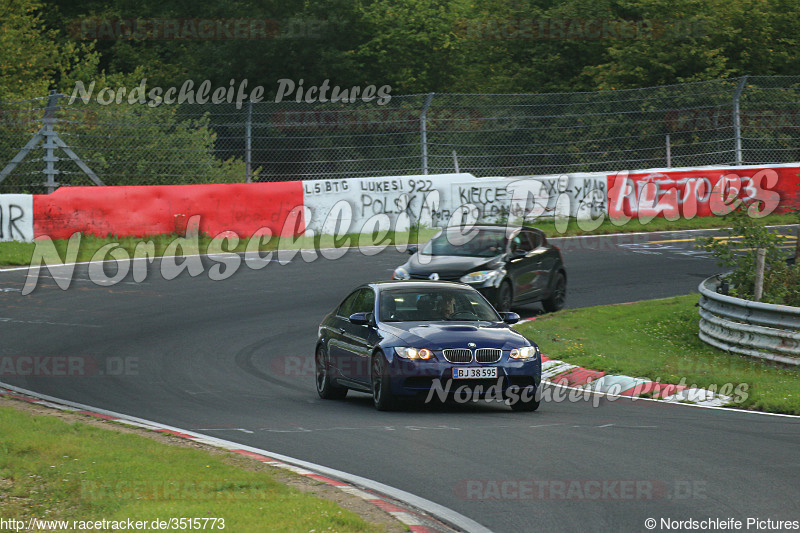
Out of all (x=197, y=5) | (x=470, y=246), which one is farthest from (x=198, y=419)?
(x=197, y=5)

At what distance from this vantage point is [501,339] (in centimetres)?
1173

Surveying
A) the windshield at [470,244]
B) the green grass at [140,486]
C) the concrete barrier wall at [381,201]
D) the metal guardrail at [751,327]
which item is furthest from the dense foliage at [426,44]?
the green grass at [140,486]

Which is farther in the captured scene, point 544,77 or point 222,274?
point 544,77

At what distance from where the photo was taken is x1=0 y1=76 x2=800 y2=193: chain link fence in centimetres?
2575

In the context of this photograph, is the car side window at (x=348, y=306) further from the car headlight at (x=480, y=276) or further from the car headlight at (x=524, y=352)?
the car headlight at (x=480, y=276)

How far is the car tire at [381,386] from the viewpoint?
38.0 ft

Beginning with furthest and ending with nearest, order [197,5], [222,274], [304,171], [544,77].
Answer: [197,5] < [544,77] < [304,171] < [222,274]

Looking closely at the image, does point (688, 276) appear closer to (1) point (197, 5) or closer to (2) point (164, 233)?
(2) point (164, 233)

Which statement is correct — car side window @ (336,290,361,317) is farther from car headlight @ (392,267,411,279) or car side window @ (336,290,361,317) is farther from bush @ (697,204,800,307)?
bush @ (697,204,800,307)

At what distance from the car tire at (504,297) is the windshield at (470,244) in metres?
0.66

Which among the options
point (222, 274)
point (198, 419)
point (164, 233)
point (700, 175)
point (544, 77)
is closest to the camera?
point (198, 419)

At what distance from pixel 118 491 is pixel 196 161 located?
20.6m

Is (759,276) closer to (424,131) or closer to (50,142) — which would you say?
(424,131)

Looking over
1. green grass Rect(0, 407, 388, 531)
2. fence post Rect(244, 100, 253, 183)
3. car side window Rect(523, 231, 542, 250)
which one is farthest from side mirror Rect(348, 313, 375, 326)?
fence post Rect(244, 100, 253, 183)
